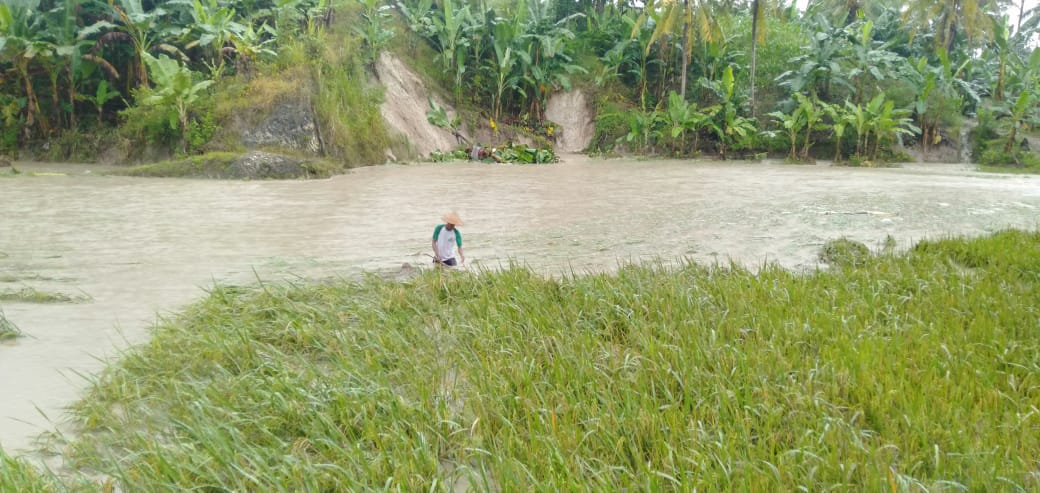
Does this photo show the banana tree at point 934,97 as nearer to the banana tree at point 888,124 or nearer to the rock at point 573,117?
the banana tree at point 888,124

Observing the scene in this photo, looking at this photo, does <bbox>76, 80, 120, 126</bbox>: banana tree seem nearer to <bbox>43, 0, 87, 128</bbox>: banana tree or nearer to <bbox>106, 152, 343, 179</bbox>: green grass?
<bbox>43, 0, 87, 128</bbox>: banana tree

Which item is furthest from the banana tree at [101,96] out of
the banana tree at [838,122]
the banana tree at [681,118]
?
the banana tree at [838,122]

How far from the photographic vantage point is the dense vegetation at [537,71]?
1656cm

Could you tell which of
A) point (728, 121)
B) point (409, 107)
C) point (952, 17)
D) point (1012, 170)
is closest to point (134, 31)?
point (409, 107)

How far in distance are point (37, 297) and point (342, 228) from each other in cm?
381

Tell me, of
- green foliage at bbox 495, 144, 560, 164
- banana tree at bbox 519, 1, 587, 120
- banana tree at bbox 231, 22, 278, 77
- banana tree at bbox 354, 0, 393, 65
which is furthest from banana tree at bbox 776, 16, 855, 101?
banana tree at bbox 231, 22, 278, 77

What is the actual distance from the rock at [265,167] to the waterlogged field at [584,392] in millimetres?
10299

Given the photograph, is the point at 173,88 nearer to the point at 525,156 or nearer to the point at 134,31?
the point at 134,31

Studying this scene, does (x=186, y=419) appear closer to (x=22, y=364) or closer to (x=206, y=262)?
(x=22, y=364)

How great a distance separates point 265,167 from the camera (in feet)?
47.9

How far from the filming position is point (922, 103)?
2148 cm

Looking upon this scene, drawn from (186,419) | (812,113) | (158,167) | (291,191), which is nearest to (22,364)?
(186,419)

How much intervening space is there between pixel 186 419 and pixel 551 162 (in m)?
18.2

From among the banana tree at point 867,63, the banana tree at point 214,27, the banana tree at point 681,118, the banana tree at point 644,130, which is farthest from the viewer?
the banana tree at point 644,130
